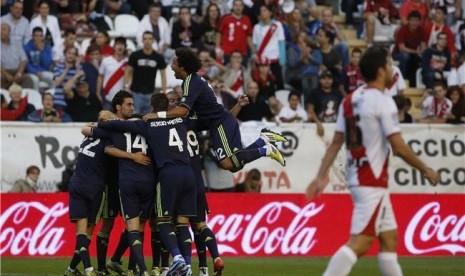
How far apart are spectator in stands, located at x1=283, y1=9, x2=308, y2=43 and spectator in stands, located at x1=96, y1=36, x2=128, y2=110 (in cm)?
431

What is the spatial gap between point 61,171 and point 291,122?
4.71m

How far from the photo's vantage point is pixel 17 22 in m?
26.4

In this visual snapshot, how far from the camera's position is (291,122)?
25.3 metres

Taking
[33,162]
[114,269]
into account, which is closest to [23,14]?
[33,162]

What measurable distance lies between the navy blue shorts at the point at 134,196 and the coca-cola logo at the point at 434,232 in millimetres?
7816

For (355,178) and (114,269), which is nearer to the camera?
→ (355,178)

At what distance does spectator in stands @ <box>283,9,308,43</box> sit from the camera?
92.7 ft

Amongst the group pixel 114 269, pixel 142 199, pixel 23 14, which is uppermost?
pixel 23 14

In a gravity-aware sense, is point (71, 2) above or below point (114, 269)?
above

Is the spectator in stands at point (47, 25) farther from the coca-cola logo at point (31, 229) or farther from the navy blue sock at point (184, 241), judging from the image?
the navy blue sock at point (184, 241)

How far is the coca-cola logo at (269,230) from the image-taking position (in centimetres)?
2186

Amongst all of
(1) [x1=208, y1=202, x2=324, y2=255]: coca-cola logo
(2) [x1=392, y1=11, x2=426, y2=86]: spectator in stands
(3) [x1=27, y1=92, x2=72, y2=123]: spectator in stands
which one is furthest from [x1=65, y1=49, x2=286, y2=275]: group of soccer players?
(2) [x1=392, y1=11, x2=426, y2=86]: spectator in stands

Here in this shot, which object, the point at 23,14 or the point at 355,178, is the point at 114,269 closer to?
the point at 355,178

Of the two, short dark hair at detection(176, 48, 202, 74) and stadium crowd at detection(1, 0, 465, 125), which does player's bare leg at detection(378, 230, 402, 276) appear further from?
stadium crowd at detection(1, 0, 465, 125)
